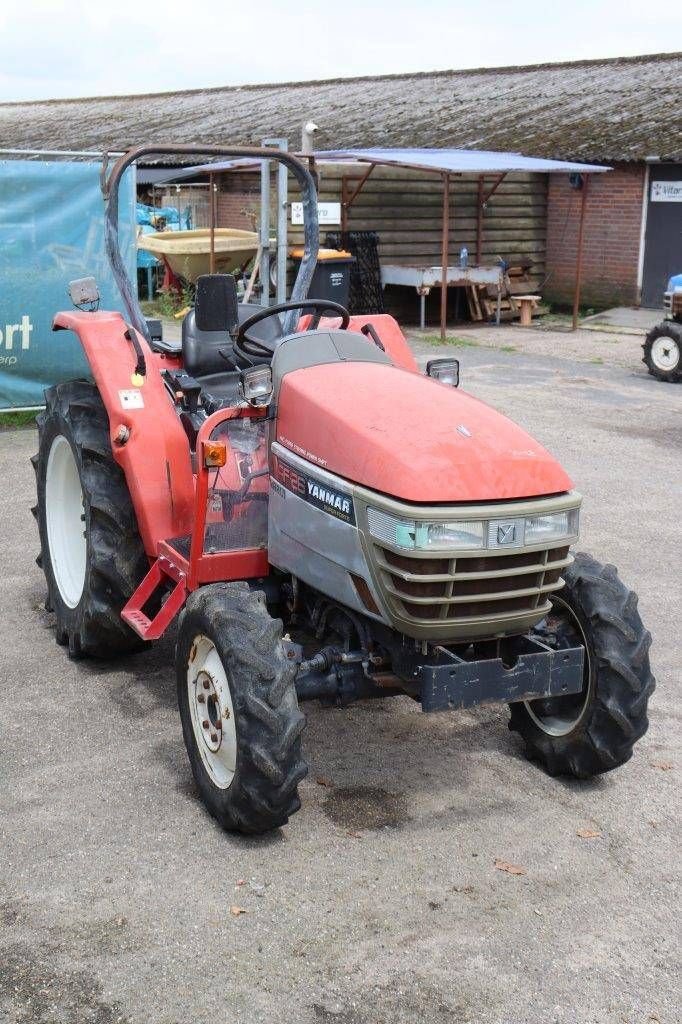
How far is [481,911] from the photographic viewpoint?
11.1ft

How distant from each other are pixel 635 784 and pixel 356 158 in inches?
513

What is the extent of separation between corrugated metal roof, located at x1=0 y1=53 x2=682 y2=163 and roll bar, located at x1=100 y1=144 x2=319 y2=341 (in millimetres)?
14304

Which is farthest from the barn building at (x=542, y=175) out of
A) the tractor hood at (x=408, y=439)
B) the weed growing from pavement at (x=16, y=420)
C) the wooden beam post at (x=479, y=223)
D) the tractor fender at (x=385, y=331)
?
the tractor hood at (x=408, y=439)

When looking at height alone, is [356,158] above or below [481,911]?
above

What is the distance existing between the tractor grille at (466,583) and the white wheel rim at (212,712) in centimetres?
63

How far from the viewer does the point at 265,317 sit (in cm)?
458

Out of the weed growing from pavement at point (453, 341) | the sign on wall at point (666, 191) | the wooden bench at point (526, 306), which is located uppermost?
the sign on wall at point (666, 191)

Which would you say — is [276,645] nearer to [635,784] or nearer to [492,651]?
[492,651]

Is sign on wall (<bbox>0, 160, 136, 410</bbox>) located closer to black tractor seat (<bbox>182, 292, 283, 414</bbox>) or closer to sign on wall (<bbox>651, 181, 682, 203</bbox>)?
black tractor seat (<bbox>182, 292, 283, 414</bbox>)

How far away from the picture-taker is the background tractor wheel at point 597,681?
387 cm

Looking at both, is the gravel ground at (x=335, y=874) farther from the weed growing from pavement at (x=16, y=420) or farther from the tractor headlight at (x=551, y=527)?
the weed growing from pavement at (x=16, y=420)

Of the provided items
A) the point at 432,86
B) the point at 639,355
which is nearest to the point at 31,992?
the point at 639,355

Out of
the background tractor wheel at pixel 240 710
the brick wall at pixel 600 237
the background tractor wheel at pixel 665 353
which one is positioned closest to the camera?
the background tractor wheel at pixel 240 710

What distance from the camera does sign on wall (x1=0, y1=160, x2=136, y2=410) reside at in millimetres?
9531
